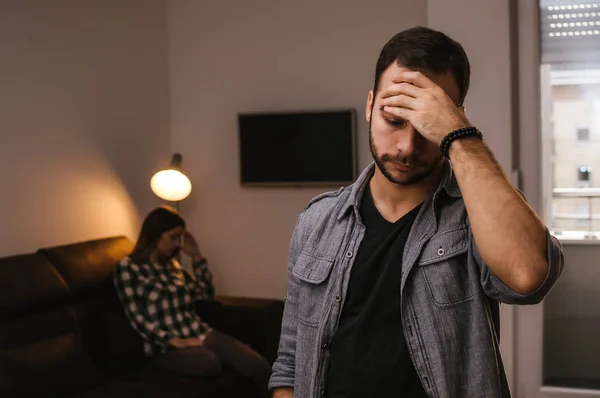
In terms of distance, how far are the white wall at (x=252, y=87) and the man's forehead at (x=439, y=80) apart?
2935mm

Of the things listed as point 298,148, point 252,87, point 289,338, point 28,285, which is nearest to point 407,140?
point 289,338

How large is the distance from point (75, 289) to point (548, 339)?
7.28ft

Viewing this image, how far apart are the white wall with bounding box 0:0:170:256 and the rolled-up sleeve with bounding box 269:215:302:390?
2.31 m

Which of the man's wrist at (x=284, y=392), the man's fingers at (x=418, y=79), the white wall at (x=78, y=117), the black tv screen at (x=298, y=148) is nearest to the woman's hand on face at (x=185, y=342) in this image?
the white wall at (x=78, y=117)

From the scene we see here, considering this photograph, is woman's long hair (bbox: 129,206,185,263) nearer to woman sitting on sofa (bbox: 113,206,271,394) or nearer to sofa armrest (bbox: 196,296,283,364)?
woman sitting on sofa (bbox: 113,206,271,394)

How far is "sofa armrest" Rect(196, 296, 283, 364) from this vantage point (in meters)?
3.83

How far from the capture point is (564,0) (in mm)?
3557

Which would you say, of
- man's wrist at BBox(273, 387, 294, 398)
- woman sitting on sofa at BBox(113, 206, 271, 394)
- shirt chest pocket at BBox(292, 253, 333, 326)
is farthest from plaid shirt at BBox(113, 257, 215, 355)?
shirt chest pocket at BBox(292, 253, 333, 326)

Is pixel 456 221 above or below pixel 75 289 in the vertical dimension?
above

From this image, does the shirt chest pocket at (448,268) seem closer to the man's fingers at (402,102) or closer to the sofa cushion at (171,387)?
the man's fingers at (402,102)

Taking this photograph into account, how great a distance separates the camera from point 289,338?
1.56m

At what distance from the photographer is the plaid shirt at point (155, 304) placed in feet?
11.8

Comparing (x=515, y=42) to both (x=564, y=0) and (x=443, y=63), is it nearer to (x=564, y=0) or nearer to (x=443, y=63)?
(x=564, y=0)

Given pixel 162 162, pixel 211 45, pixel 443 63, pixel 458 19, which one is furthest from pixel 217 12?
pixel 443 63
